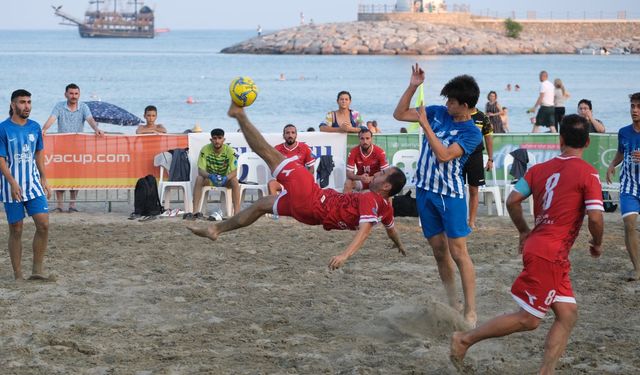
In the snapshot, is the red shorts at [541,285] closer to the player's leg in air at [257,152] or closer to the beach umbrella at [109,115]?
the player's leg in air at [257,152]

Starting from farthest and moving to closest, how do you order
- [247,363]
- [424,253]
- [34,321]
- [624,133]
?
[424,253] → [624,133] → [34,321] → [247,363]

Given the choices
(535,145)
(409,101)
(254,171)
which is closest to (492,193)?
(535,145)

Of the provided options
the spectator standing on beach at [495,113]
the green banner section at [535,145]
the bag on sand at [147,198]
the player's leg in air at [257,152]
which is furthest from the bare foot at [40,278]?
the spectator standing on beach at [495,113]

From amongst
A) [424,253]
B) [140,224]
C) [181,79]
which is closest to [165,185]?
[140,224]

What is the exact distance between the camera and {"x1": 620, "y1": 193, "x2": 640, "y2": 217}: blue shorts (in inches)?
368

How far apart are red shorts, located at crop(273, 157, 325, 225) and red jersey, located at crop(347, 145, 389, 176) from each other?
5079mm

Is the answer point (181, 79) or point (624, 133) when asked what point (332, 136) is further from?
point (181, 79)

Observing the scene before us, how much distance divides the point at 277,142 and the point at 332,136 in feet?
2.48

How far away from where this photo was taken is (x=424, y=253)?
1077 centimetres

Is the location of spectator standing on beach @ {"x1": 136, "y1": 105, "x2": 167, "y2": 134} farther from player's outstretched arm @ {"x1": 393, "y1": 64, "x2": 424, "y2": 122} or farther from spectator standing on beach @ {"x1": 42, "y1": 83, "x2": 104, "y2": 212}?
player's outstretched arm @ {"x1": 393, "y1": 64, "x2": 424, "y2": 122}

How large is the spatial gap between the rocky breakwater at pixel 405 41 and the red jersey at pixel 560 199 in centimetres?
8784

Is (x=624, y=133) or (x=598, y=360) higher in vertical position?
(x=624, y=133)

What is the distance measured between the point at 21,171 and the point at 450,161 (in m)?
3.84

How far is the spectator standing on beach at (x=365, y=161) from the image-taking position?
42.2 ft
